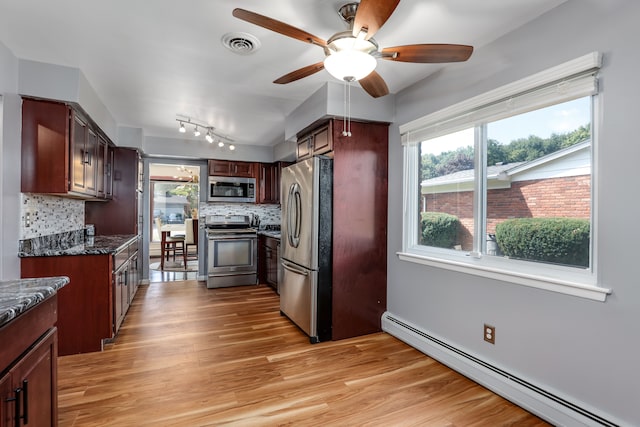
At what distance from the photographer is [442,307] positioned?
2.62 meters

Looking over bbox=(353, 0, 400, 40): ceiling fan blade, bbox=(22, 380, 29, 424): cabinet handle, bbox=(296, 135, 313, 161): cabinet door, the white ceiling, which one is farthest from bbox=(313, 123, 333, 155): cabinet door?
bbox=(22, 380, 29, 424): cabinet handle

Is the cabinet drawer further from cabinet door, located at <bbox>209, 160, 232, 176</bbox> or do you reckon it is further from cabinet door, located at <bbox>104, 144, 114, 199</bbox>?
cabinet door, located at <bbox>209, 160, 232, 176</bbox>

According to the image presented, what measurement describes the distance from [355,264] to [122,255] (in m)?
2.34

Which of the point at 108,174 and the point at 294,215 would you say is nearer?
the point at 294,215

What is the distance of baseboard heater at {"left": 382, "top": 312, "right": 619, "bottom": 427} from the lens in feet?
5.68

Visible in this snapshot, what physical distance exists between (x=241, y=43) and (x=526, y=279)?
237cm

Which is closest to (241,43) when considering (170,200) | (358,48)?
(358,48)

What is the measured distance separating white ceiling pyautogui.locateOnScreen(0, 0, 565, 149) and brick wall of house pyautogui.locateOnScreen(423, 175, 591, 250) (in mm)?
997

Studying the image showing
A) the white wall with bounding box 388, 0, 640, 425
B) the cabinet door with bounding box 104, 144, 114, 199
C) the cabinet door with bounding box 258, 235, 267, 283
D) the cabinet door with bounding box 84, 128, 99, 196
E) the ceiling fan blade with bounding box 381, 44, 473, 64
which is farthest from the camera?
the cabinet door with bounding box 258, 235, 267, 283

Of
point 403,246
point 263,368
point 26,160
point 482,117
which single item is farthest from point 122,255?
point 482,117

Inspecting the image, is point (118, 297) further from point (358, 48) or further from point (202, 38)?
point (358, 48)

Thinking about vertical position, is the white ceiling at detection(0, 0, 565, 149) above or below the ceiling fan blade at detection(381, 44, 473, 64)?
above

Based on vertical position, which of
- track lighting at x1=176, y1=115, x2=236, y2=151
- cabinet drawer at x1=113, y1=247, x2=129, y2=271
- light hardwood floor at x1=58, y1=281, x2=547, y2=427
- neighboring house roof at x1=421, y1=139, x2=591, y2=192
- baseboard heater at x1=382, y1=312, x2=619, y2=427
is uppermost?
track lighting at x1=176, y1=115, x2=236, y2=151

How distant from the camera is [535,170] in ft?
6.73
